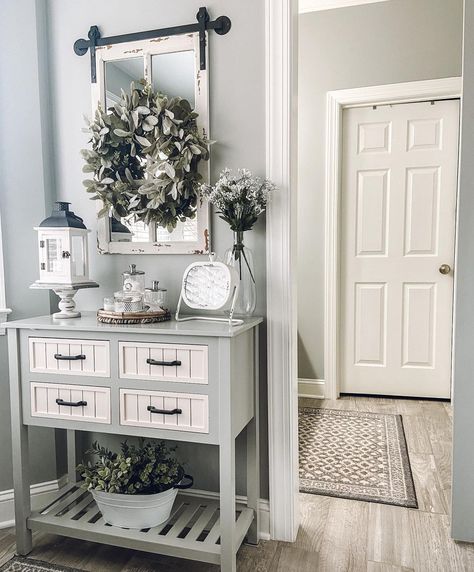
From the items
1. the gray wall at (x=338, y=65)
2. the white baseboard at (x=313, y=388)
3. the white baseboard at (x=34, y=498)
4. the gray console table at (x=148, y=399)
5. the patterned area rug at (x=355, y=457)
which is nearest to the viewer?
the gray console table at (x=148, y=399)

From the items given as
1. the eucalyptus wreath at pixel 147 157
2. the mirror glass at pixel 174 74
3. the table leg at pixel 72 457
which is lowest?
the table leg at pixel 72 457

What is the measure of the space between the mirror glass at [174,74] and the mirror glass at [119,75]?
0.23 ft

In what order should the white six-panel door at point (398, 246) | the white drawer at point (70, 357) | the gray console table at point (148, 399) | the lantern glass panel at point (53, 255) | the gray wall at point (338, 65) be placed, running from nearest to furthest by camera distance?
the gray console table at point (148, 399) → the white drawer at point (70, 357) → the lantern glass panel at point (53, 255) → the gray wall at point (338, 65) → the white six-panel door at point (398, 246)

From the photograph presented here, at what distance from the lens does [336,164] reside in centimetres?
351

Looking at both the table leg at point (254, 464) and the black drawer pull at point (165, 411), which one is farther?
the table leg at point (254, 464)

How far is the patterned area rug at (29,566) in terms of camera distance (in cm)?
174

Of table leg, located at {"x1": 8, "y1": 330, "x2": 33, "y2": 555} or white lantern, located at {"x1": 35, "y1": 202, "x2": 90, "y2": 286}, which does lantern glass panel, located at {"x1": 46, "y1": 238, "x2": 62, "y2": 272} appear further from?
table leg, located at {"x1": 8, "y1": 330, "x2": 33, "y2": 555}

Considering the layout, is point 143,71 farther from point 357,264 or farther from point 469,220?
point 357,264

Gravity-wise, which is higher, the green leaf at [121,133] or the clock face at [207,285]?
the green leaf at [121,133]

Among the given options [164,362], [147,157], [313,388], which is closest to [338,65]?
[147,157]

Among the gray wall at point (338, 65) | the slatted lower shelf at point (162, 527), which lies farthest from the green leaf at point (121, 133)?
the gray wall at point (338, 65)

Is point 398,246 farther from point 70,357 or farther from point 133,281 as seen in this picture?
point 70,357

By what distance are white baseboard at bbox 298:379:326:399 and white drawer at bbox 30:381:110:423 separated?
2250 mm

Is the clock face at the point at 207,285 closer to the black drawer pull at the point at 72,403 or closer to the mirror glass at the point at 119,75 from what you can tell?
the black drawer pull at the point at 72,403
